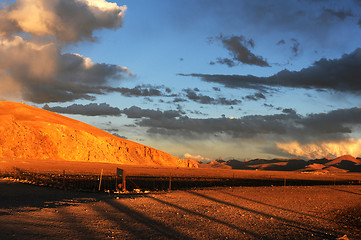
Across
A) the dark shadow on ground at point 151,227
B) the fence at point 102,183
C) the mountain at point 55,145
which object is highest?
the mountain at point 55,145

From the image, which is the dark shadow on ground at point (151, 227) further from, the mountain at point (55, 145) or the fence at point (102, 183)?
the mountain at point (55, 145)

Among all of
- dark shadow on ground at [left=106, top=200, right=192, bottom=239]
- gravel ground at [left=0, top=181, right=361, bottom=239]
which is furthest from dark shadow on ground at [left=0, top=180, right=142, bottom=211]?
dark shadow on ground at [left=106, top=200, right=192, bottom=239]

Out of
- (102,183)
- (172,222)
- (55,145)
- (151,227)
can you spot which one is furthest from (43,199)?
(55,145)

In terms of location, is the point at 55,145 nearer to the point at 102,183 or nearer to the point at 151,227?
the point at 102,183

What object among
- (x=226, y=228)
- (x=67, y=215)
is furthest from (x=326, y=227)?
(x=67, y=215)

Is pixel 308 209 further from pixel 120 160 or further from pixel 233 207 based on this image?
pixel 120 160

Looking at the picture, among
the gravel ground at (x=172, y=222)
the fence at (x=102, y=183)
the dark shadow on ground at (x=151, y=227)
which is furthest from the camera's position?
the fence at (x=102, y=183)

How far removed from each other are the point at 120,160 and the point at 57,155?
2091 cm

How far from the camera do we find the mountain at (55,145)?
84.8 metres

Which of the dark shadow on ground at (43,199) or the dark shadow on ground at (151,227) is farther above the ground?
the dark shadow on ground at (151,227)

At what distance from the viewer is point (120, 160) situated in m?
105

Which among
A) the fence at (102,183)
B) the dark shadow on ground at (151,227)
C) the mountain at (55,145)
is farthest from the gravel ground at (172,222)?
the mountain at (55,145)

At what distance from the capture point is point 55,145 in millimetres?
91750

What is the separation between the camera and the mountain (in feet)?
278
